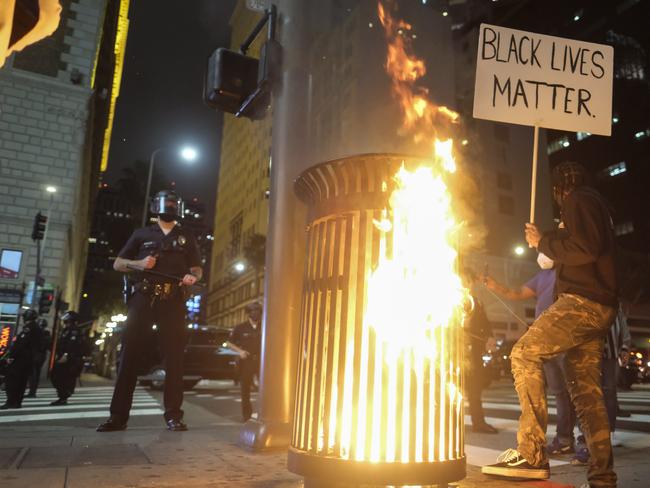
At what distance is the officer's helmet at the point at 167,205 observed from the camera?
5340mm

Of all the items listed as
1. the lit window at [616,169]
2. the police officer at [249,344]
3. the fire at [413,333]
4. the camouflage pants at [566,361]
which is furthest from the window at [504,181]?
the fire at [413,333]

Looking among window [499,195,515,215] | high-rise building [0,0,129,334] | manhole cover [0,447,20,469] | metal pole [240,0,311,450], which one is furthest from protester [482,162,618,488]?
window [499,195,515,215]

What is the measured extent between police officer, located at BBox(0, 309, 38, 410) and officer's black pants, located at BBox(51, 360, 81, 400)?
0.42 meters

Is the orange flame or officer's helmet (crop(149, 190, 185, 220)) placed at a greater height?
the orange flame

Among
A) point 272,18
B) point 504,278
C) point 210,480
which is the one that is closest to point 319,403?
point 210,480

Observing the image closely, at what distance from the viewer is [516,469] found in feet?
9.55

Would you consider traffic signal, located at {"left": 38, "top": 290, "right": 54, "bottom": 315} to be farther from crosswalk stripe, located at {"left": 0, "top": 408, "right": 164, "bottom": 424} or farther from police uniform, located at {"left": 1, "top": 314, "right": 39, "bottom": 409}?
crosswalk stripe, located at {"left": 0, "top": 408, "right": 164, "bottom": 424}

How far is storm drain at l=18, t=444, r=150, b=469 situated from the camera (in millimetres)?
3143

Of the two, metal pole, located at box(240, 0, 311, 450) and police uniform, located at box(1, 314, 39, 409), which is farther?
police uniform, located at box(1, 314, 39, 409)

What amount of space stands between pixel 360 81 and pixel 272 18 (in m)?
44.5

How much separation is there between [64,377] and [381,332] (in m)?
8.52

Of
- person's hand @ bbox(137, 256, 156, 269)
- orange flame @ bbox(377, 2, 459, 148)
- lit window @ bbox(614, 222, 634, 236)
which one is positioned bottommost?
person's hand @ bbox(137, 256, 156, 269)

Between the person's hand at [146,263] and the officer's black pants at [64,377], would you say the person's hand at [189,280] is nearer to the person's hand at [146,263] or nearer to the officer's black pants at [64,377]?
the person's hand at [146,263]

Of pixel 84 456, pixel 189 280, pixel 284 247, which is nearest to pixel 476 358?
pixel 284 247
